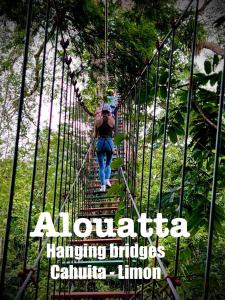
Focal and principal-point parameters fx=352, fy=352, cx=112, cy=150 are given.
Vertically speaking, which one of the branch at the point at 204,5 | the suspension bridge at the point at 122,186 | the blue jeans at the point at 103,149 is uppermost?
the branch at the point at 204,5

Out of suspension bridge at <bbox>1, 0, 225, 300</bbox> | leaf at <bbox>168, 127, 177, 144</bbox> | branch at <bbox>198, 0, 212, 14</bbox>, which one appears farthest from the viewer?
branch at <bbox>198, 0, 212, 14</bbox>

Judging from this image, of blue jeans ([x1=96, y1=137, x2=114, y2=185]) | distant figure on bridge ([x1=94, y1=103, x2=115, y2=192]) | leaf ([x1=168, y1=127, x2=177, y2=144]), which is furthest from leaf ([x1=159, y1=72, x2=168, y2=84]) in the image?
blue jeans ([x1=96, y1=137, x2=114, y2=185])

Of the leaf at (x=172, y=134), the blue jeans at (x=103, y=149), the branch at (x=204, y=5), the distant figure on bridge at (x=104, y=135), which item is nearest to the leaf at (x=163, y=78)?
the leaf at (x=172, y=134)

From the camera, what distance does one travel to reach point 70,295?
217 cm

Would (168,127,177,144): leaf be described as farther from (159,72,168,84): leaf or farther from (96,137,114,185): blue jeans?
(96,137,114,185): blue jeans

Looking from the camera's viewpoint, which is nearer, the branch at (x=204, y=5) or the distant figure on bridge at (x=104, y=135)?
the distant figure on bridge at (x=104, y=135)

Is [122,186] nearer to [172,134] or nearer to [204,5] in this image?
[172,134]

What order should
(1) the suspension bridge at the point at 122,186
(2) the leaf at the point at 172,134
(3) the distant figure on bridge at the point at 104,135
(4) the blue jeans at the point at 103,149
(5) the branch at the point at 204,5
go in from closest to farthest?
(1) the suspension bridge at the point at 122,186 → (2) the leaf at the point at 172,134 → (3) the distant figure on bridge at the point at 104,135 → (4) the blue jeans at the point at 103,149 → (5) the branch at the point at 204,5

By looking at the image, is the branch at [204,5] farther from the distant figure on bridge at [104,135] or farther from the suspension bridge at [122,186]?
the distant figure on bridge at [104,135]

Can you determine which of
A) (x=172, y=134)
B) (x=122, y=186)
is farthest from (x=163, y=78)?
(x=122, y=186)

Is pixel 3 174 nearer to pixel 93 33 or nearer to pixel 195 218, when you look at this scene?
pixel 93 33

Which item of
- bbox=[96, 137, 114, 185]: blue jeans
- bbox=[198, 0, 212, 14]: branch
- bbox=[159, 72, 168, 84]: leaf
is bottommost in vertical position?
bbox=[159, 72, 168, 84]: leaf

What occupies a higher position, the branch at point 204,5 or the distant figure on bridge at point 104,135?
the branch at point 204,5

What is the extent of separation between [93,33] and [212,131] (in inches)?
104
